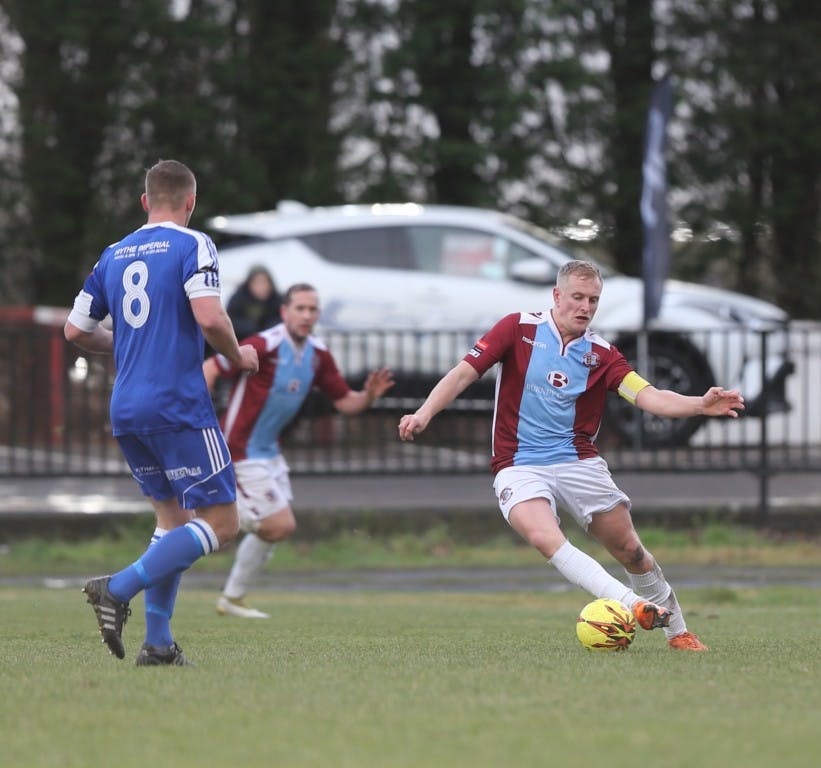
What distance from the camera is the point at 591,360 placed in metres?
7.67

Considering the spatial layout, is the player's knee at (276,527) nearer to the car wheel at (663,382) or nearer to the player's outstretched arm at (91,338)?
the player's outstretched arm at (91,338)

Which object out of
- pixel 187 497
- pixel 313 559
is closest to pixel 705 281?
pixel 313 559

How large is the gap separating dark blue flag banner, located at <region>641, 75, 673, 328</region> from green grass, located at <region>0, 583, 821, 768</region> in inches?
324

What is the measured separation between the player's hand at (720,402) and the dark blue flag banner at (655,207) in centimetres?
950

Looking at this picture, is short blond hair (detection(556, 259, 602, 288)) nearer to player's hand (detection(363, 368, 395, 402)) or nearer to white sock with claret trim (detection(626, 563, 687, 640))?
white sock with claret trim (detection(626, 563, 687, 640))

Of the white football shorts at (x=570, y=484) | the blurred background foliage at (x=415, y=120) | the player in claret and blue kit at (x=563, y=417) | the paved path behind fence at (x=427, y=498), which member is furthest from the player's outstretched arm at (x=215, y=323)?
the blurred background foliage at (x=415, y=120)

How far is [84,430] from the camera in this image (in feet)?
48.9

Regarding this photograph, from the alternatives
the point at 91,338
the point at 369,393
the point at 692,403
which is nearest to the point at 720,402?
the point at 692,403

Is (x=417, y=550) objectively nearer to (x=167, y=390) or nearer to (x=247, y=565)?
(x=247, y=565)

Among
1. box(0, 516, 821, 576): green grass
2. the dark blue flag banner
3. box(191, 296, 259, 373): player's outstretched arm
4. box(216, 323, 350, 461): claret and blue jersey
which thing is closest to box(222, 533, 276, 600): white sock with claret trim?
box(216, 323, 350, 461): claret and blue jersey

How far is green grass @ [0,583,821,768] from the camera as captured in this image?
4.68 metres

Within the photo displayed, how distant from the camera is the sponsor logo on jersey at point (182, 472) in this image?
22.2 ft

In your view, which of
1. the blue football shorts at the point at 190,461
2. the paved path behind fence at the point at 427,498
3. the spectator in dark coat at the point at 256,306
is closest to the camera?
the blue football shorts at the point at 190,461

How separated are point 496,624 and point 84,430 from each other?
6539mm
